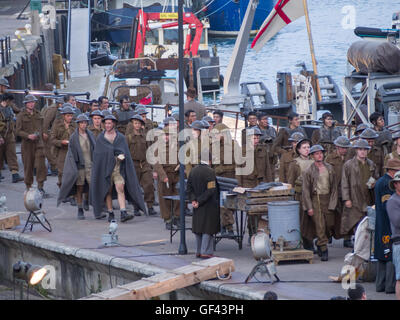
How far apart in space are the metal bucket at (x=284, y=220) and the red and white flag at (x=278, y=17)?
12998 millimetres

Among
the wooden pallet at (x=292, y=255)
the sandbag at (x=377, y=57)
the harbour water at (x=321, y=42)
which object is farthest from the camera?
the harbour water at (x=321, y=42)

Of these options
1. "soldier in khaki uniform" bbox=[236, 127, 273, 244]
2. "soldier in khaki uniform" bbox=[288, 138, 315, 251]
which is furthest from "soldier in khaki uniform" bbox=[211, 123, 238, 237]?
"soldier in khaki uniform" bbox=[288, 138, 315, 251]

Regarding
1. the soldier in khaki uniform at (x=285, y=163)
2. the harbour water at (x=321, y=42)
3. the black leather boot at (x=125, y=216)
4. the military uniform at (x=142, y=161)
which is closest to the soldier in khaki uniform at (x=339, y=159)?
the soldier in khaki uniform at (x=285, y=163)

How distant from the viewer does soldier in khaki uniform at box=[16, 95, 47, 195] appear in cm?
1870

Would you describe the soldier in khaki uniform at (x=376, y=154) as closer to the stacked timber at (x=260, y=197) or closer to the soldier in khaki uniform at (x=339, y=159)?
the soldier in khaki uniform at (x=339, y=159)

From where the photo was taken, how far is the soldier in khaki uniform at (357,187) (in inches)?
536

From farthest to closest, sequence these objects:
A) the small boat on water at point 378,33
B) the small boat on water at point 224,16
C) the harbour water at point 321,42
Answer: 1. the small boat on water at point 224,16
2. the harbour water at point 321,42
3. the small boat on water at point 378,33

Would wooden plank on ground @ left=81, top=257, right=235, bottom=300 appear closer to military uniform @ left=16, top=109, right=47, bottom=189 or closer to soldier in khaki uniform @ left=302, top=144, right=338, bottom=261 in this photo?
soldier in khaki uniform @ left=302, top=144, right=338, bottom=261

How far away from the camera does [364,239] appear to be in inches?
464

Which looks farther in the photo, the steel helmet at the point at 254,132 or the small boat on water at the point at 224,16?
the small boat on water at the point at 224,16

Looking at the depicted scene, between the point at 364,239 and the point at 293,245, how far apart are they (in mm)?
1505

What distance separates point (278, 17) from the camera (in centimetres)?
2602

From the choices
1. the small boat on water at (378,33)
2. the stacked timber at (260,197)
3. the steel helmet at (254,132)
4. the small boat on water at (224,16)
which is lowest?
the stacked timber at (260,197)

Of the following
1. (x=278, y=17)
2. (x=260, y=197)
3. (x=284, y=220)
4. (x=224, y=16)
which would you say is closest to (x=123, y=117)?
(x=260, y=197)
